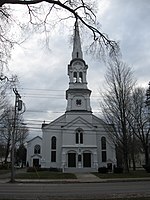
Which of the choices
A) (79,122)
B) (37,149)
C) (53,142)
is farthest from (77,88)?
(37,149)

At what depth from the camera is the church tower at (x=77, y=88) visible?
56531 mm

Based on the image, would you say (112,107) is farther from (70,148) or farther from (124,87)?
(70,148)

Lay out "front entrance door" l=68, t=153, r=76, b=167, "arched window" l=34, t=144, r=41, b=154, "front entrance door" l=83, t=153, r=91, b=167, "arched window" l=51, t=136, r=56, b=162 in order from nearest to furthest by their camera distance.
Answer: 1. "front entrance door" l=68, t=153, r=76, b=167
2. "front entrance door" l=83, t=153, r=91, b=167
3. "arched window" l=51, t=136, r=56, b=162
4. "arched window" l=34, t=144, r=41, b=154

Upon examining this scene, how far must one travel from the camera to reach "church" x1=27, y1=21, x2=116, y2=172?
50.9m

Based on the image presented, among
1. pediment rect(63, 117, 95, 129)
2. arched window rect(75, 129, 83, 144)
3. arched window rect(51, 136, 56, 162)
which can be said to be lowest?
Result: arched window rect(51, 136, 56, 162)

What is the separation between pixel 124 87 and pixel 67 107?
76.9ft

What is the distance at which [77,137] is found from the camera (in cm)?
5294

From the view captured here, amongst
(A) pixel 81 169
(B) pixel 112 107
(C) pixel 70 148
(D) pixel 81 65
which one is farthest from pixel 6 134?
(B) pixel 112 107

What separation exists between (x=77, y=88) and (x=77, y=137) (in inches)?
407

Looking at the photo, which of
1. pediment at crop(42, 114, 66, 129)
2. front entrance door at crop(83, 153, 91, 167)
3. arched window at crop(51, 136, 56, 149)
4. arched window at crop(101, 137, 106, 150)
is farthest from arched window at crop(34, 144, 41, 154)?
arched window at crop(101, 137, 106, 150)

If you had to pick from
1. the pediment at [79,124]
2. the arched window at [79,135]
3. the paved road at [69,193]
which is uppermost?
the pediment at [79,124]

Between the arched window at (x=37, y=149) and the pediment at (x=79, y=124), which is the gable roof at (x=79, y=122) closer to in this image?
the pediment at (x=79, y=124)

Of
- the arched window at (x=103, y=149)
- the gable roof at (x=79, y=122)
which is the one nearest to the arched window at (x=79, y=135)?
the gable roof at (x=79, y=122)

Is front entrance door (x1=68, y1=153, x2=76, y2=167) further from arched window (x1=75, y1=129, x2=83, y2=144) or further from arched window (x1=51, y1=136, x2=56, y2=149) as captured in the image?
arched window (x1=51, y1=136, x2=56, y2=149)
